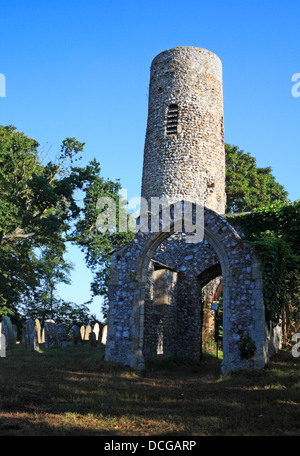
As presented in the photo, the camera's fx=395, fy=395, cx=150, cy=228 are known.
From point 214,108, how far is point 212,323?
10853mm

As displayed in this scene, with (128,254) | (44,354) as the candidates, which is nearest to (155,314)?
(128,254)

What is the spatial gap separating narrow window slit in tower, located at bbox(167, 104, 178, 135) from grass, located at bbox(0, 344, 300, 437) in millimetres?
12017

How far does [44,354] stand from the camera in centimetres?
1491

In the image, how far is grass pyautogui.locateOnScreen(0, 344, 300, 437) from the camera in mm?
5523

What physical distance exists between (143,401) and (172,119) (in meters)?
15.2

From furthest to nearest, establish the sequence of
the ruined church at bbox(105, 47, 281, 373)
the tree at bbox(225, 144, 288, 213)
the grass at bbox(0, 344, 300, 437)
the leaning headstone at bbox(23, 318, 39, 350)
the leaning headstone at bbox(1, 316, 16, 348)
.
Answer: the tree at bbox(225, 144, 288, 213) < the leaning headstone at bbox(1, 316, 16, 348) < the leaning headstone at bbox(23, 318, 39, 350) < the ruined church at bbox(105, 47, 281, 373) < the grass at bbox(0, 344, 300, 437)

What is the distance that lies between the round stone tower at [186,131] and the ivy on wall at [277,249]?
3.47 metres

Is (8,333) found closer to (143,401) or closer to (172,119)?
(143,401)

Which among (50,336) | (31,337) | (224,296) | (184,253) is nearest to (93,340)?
(50,336)

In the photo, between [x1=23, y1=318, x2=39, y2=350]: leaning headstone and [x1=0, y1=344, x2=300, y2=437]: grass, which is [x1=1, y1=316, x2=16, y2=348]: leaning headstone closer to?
[x1=23, y1=318, x2=39, y2=350]: leaning headstone

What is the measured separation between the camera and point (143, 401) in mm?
7535

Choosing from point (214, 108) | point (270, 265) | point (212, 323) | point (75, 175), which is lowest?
point (212, 323)

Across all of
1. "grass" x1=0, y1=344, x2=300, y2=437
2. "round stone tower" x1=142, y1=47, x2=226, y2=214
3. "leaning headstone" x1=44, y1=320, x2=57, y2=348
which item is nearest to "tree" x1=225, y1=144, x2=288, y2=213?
"round stone tower" x1=142, y1=47, x2=226, y2=214
